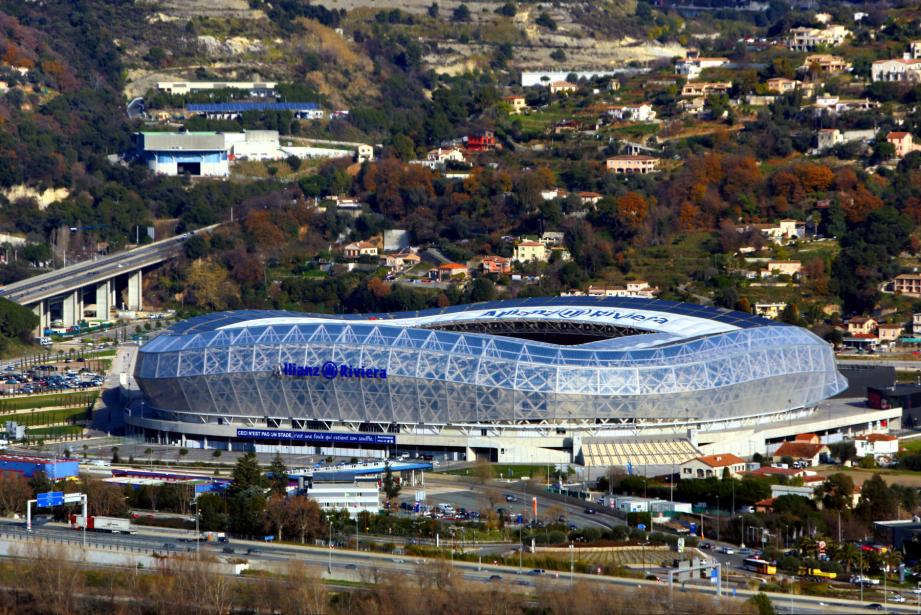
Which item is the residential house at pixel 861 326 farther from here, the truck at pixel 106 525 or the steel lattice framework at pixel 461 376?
the truck at pixel 106 525

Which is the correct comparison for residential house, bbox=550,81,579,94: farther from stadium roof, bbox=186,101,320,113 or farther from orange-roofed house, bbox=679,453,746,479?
orange-roofed house, bbox=679,453,746,479

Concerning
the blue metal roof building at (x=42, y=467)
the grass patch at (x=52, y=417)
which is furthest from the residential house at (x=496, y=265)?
the blue metal roof building at (x=42, y=467)

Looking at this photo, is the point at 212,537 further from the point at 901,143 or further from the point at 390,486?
the point at 901,143

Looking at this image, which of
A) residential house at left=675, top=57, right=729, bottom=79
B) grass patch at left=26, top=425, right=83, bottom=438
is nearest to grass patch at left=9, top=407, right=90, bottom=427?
grass patch at left=26, top=425, right=83, bottom=438

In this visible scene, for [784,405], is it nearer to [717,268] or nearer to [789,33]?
[717,268]

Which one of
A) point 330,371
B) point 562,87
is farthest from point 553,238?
point 330,371

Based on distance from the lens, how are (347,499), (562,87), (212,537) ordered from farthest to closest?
(562,87), (347,499), (212,537)
